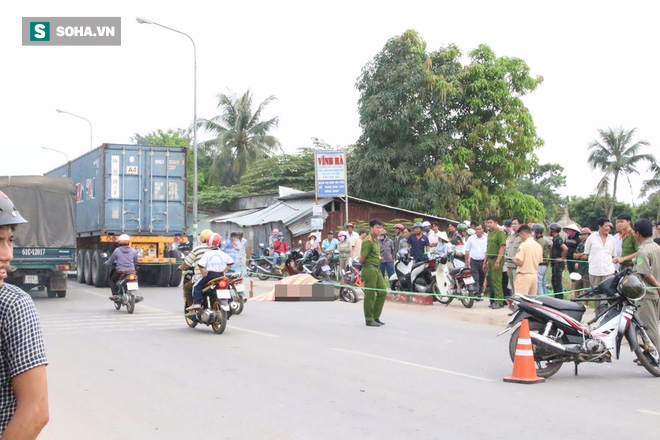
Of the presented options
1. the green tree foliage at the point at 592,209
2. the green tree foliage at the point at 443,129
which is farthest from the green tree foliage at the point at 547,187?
the green tree foliage at the point at 443,129

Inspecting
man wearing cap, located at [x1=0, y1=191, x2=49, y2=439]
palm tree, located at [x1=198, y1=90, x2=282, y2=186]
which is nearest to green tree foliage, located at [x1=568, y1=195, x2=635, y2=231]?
palm tree, located at [x1=198, y1=90, x2=282, y2=186]

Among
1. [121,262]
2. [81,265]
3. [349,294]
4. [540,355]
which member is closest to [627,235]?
[540,355]

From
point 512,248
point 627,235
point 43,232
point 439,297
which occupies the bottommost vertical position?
point 439,297

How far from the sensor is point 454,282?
55.7 ft

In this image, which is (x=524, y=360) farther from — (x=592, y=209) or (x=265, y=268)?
(x=592, y=209)

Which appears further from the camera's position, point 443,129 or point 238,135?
point 238,135

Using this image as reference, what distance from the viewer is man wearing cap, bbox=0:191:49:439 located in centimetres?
250

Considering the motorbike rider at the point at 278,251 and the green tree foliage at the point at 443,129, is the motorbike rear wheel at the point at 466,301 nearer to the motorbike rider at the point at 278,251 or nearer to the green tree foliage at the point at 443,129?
the motorbike rider at the point at 278,251

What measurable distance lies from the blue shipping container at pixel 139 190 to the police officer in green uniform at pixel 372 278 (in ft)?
36.1

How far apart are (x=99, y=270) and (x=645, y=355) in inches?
713

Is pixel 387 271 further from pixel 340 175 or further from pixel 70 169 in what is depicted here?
pixel 70 169

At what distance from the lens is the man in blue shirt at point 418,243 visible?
1867cm

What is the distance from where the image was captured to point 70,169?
27828 mm

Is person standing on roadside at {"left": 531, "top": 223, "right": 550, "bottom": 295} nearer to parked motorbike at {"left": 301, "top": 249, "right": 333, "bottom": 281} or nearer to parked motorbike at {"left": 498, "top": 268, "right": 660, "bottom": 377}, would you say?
parked motorbike at {"left": 498, "top": 268, "right": 660, "bottom": 377}
